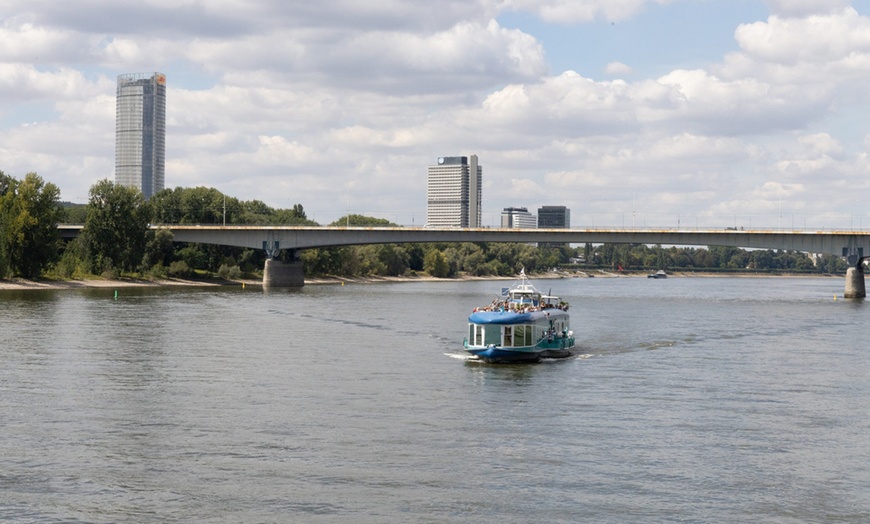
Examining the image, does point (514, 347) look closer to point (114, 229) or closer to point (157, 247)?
point (114, 229)

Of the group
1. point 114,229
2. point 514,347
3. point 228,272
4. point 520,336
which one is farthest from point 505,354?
point 228,272

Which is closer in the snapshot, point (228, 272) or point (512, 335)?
point (512, 335)

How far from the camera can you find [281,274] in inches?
7333

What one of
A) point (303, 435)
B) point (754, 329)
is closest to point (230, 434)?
point (303, 435)

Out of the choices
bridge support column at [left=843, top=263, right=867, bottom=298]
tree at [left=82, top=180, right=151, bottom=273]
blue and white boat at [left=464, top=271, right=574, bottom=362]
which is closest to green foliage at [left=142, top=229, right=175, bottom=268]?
tree at [left=82, top=180, right=151, bottom=273]

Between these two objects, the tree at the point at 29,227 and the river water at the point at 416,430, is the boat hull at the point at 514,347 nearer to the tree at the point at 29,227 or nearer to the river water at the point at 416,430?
the river water at the point at 416,430

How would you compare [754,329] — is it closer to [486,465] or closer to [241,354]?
[241,354]

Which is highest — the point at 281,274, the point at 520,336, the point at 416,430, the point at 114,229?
the point at 114,229

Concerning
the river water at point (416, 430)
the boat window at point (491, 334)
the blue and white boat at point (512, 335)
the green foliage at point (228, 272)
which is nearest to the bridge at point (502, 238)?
the green foliage at point (228, 272)

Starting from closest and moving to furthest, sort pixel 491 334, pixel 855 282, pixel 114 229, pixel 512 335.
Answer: pixel 491 334 → pixel 512 335 → pixel 855 282 → pixel 114 229

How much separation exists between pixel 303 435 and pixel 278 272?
14750 cm

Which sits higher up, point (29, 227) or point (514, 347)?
point (29, 227)

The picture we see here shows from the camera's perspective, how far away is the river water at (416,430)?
31.3 m

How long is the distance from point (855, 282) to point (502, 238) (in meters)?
56.0
